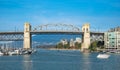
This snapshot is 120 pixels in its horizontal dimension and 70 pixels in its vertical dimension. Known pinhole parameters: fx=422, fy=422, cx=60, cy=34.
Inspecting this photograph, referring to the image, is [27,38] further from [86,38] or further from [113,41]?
[113,41]

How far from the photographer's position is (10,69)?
2089 inches

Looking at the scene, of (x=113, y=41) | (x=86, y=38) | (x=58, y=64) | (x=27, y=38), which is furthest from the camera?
(x=27, y=38)

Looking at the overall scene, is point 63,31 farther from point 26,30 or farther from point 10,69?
point 10,69

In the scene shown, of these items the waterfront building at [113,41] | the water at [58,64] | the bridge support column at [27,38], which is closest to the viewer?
the water at [58,64]

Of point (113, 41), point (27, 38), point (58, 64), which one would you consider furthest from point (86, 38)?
point (58, 64)

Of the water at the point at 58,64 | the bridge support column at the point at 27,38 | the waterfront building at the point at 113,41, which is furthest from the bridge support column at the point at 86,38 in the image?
the water at the point at 58,64

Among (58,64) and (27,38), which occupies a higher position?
(27,38)

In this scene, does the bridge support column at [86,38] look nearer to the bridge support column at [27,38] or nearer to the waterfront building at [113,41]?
the waterfront building at [113,41]

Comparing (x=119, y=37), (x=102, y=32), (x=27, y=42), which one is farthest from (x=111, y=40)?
(x=27, y=42)

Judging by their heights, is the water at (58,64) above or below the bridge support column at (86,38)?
below

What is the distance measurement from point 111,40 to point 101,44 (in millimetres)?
14852

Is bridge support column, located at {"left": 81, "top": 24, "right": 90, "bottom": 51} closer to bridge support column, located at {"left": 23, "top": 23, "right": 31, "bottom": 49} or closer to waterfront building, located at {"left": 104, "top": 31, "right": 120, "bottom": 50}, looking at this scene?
waterfront building, located at {"left": 104, "top": 31, "right": 120, "bottom": 50}

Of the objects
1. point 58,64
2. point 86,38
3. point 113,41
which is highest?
point 86,38

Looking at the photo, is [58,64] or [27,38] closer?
[58,64]
